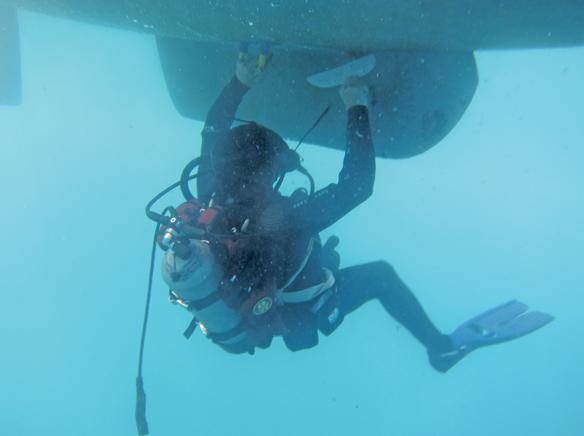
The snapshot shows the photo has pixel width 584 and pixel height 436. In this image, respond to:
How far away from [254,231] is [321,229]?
0.54m

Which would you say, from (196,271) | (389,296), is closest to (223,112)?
(196,271)

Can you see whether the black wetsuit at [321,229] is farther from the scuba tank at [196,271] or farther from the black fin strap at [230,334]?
the black fin strap at [230,334]

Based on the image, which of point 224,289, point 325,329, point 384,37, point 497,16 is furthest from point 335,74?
point 325,329

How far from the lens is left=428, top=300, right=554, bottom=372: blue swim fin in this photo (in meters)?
3.46

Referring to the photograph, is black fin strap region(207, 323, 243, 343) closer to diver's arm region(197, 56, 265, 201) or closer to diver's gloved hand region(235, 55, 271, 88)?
diver's arm region(197, 56, 265, 201)

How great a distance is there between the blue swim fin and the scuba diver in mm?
1877

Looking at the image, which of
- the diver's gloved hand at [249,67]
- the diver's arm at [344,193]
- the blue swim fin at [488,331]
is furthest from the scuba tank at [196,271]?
the blue swim fin at [488,331]

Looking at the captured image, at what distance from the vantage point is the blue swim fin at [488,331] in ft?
11.4

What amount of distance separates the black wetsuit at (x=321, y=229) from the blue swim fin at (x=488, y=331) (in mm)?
227

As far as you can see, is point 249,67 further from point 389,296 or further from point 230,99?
point 389,296

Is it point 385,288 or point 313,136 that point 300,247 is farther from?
point 385,288

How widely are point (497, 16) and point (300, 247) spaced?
170 centimetres

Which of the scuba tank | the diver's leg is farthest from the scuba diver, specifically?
the diver's leg

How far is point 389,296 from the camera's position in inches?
129
